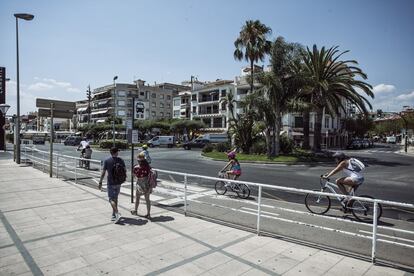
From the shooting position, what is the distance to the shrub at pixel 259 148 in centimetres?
2828

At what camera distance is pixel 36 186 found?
38.2 feet

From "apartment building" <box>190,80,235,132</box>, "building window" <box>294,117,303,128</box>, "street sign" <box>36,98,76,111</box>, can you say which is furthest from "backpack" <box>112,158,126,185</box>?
"apartment building" <box>190,80,235,132</box>

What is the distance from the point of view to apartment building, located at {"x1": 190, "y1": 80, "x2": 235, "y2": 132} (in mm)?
61612

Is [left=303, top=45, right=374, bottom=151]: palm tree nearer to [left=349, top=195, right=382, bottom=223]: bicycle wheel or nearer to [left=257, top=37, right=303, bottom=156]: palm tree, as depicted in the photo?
[left=257, top=37, right=303, bottom=156]: palm tree

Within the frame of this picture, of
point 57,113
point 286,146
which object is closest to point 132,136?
point 57,113

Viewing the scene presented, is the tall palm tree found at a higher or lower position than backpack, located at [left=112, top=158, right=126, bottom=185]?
higher

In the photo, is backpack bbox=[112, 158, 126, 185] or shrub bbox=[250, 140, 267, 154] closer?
backpack bbox=[112, 158, 126, 185]

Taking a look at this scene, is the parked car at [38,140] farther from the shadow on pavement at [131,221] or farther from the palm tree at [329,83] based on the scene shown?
the shadow on pavement at [131,221]

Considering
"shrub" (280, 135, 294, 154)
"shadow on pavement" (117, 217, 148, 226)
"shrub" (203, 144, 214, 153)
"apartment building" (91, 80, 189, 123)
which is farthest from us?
"apartment building" (91, 80, 189, 123)

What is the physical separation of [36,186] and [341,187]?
10537mm

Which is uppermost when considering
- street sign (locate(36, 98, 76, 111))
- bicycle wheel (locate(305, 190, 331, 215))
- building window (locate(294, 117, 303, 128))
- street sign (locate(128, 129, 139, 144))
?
building window (locate(294, 117, 303, 128))

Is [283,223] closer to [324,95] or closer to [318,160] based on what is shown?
[318,160]

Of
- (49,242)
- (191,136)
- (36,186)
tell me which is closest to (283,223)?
(49,242)

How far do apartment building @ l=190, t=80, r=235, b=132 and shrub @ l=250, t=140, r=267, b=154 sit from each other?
31.2 metres
